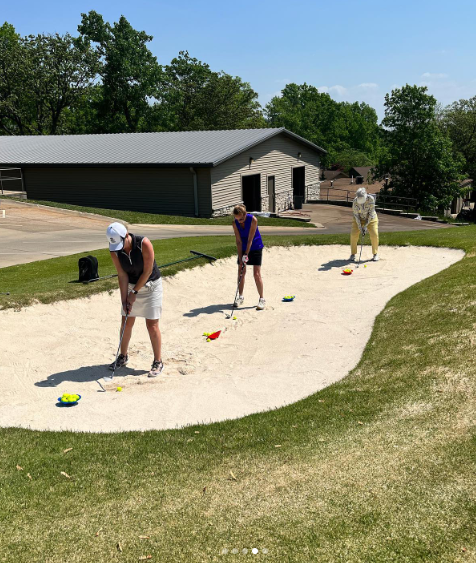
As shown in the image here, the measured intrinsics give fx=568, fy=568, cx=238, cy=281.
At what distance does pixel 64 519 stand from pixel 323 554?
2.18 metres

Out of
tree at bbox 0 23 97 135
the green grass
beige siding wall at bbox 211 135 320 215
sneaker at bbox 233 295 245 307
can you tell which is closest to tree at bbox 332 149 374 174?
tree at bbox 0 23 97 135

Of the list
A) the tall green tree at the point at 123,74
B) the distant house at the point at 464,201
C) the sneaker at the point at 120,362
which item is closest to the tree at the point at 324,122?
the distant house at the point at 464,201

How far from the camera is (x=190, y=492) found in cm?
509

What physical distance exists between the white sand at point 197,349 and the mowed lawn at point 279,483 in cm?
76

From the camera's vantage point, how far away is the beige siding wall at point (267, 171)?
3569 centimetres

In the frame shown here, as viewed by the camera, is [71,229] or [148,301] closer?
[148,301]

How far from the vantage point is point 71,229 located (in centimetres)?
2797

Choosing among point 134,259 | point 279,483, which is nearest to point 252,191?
point 134,259

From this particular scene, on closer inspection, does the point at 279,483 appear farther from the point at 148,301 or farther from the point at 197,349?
the point at 197,349

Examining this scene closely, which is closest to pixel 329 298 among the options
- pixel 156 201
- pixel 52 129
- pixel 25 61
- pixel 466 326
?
pixel 466 326

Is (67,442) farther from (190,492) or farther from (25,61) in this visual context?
(25,61)

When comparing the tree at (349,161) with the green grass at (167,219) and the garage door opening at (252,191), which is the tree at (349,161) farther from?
the green grass at (167,219)

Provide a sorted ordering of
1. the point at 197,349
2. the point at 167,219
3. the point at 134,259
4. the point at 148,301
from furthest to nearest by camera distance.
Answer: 1. the point at 167,219
2. the point at 197,349
3. the point at 148,301
4. the point at 134,259

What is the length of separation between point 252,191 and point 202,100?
36.7 m
